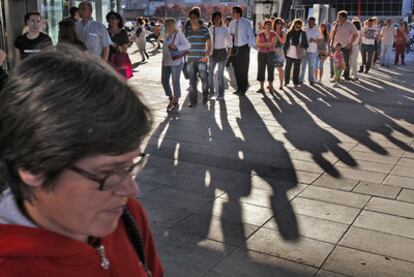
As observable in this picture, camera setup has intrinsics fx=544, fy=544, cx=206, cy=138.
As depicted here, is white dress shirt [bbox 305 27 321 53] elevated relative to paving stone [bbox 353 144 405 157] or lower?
elevated

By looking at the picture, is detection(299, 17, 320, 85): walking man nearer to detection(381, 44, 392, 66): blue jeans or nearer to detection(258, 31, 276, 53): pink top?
detection(258, 31, 276, 53): pink top

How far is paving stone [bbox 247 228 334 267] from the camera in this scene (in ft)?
12.6

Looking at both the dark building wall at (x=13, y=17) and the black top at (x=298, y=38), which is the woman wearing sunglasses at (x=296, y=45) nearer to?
the black top at (x=298, y=38)

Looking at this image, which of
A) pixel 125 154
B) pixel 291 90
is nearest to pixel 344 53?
pixel 291 90

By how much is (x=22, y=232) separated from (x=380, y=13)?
205ft

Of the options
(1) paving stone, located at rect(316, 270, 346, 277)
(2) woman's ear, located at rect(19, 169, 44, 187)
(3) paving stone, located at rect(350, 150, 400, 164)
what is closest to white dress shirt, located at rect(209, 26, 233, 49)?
(3) paving stone, located at rect(350, 150, 400, 164)

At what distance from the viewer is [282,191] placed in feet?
17.4

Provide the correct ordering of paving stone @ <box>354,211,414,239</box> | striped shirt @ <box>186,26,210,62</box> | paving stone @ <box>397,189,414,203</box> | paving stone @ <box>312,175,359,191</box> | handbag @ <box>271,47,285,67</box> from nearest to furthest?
1. paving stone @ <box>354,211,414,239</box>
2. paving stone @ <box>397,189,414,203</box>
3. paving stone @ <box>312,175,359,191</box>
4. striped shirt @ <box>186,26,210,62</box>
5. handbag @ <box>271,47,285,67</box>

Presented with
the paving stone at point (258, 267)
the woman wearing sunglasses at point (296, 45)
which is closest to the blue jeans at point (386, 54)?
the woman wearing sunglasses at point (296, 45)

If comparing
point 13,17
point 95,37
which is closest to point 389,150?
point 95,37

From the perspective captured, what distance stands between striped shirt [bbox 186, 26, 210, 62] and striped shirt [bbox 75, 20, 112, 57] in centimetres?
198

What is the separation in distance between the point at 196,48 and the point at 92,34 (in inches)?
90.4

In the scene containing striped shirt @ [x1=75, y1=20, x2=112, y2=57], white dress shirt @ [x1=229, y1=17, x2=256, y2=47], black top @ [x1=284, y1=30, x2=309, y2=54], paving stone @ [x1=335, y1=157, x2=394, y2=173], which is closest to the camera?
paving stone @ [x1=335, y1=157, x2=394, y2=173]

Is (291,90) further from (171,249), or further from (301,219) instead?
(171,249)
